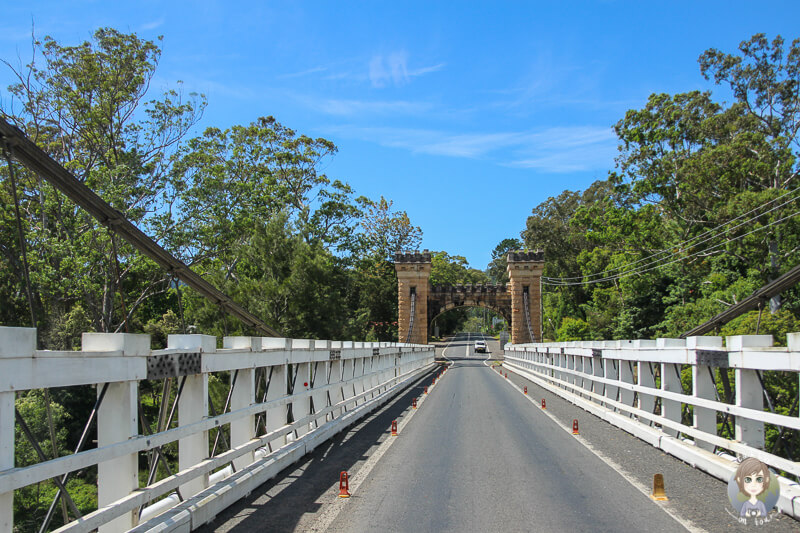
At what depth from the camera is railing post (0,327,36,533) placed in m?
3.88

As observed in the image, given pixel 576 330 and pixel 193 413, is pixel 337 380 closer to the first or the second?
pixel 193 413

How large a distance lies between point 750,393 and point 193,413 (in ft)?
20.6

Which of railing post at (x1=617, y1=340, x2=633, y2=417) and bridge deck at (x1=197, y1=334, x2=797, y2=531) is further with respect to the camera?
railing post at (x1=617, y1=340, x2=633, y2=417)

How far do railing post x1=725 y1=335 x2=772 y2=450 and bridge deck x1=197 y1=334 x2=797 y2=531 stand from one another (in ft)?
2.40

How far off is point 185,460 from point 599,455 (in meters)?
6.29

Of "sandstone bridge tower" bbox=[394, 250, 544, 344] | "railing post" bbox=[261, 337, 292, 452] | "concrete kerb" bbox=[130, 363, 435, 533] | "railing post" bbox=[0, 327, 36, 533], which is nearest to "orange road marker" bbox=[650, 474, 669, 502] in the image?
"concrete kerb" bbox=[130, 363, 435, 533]

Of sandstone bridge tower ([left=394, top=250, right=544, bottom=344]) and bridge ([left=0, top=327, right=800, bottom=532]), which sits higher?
sandstone bridge tower ([left=394, top=250, right=544, bottom=344])

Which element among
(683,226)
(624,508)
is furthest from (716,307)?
(624,508)

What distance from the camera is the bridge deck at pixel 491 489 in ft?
20.4

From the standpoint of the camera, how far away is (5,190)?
2734cm

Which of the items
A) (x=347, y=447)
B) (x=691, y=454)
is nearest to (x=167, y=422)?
(x=347, y=447)

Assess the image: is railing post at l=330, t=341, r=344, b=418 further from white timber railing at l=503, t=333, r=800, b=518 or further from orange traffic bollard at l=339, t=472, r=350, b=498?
white timber railing at l=503, t=333, r=800, b=518

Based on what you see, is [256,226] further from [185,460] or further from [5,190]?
[185,460]

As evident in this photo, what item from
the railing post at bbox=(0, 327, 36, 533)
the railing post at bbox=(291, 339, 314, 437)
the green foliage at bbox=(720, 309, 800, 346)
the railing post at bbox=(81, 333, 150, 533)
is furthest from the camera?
the green foliage at bbox=(720, 309, 800, 346)
